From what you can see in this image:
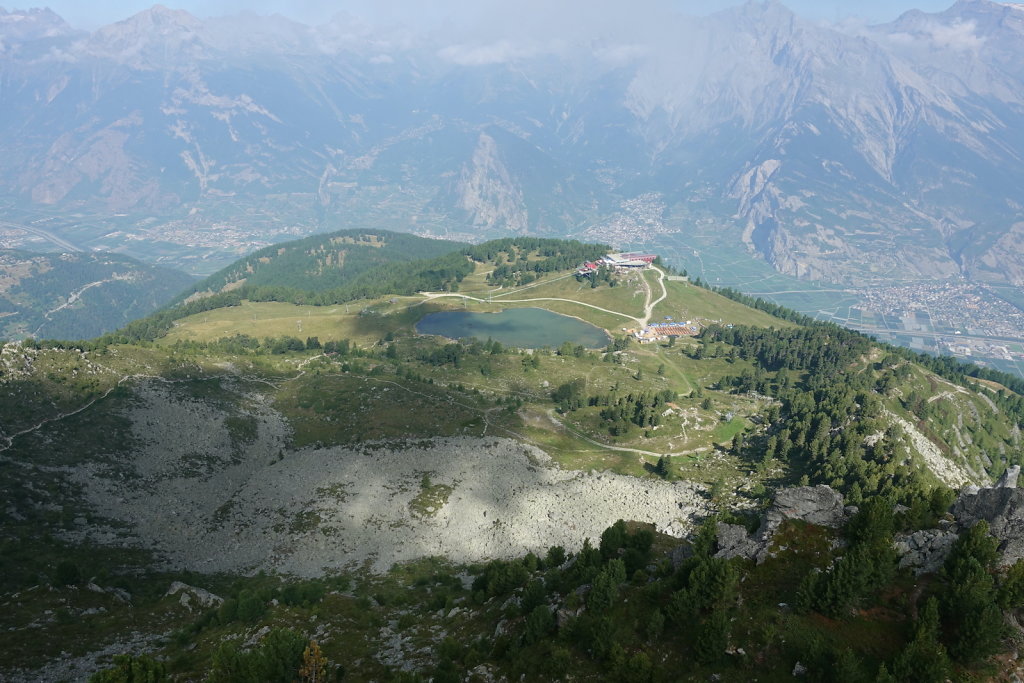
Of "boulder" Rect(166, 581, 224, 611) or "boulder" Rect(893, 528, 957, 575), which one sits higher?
"boulder" Rect(893, 528, 957, 575)

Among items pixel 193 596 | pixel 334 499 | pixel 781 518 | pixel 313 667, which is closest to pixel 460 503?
pixel 334 499

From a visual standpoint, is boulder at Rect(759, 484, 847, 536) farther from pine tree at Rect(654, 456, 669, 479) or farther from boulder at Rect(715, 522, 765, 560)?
pine tree at Rect(654, 456, 669, 479)

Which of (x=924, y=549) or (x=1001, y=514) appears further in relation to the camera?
(x=1001, y=514)

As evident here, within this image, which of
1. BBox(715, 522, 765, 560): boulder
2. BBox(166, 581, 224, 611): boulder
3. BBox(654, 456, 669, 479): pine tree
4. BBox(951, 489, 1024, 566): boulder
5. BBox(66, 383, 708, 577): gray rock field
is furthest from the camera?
BBox(654, 456, 669, 479): pine tree

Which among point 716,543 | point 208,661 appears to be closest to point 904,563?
point 716,543

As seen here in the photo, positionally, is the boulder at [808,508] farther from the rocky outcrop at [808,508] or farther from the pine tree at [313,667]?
the pine tree at [313,667]

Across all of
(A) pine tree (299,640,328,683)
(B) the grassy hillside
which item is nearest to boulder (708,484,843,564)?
(B) the grassy hillside

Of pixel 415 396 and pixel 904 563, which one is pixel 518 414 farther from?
pixel 904 563

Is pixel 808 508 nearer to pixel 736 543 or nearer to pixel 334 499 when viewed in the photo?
pixel 736 543
